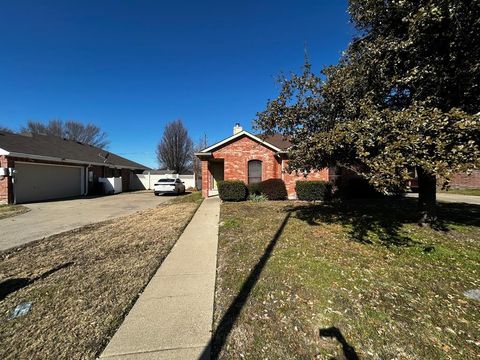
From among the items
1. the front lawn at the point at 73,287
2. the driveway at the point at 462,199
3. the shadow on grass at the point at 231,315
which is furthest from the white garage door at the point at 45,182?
the driveway at the point at 462,199

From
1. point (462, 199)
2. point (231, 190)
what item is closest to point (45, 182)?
point (231, 190)

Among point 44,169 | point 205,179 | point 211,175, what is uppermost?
point 44,169

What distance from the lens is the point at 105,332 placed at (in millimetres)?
2885

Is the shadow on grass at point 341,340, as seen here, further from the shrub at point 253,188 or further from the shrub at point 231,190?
the shrub at point 253,188

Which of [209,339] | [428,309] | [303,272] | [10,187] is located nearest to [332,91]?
[303,272]

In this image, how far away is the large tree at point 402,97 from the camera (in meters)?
4.77

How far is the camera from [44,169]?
673 inches

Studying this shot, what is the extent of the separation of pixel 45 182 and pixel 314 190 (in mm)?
17066

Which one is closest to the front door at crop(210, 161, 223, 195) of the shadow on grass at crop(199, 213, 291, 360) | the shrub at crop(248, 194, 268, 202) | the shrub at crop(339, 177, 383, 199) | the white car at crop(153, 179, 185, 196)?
the white car at crop(153, 179, 185, 196)

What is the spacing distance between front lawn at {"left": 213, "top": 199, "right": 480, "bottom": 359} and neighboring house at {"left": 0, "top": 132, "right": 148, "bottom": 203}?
47.4 feet

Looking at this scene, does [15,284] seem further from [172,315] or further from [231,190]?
[231,190]

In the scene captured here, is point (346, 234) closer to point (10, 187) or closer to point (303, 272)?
point (303, 272)

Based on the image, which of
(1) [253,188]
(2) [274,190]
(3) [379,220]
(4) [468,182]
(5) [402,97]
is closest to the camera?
(5) [402,97]

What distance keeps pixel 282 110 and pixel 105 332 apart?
696 cm
